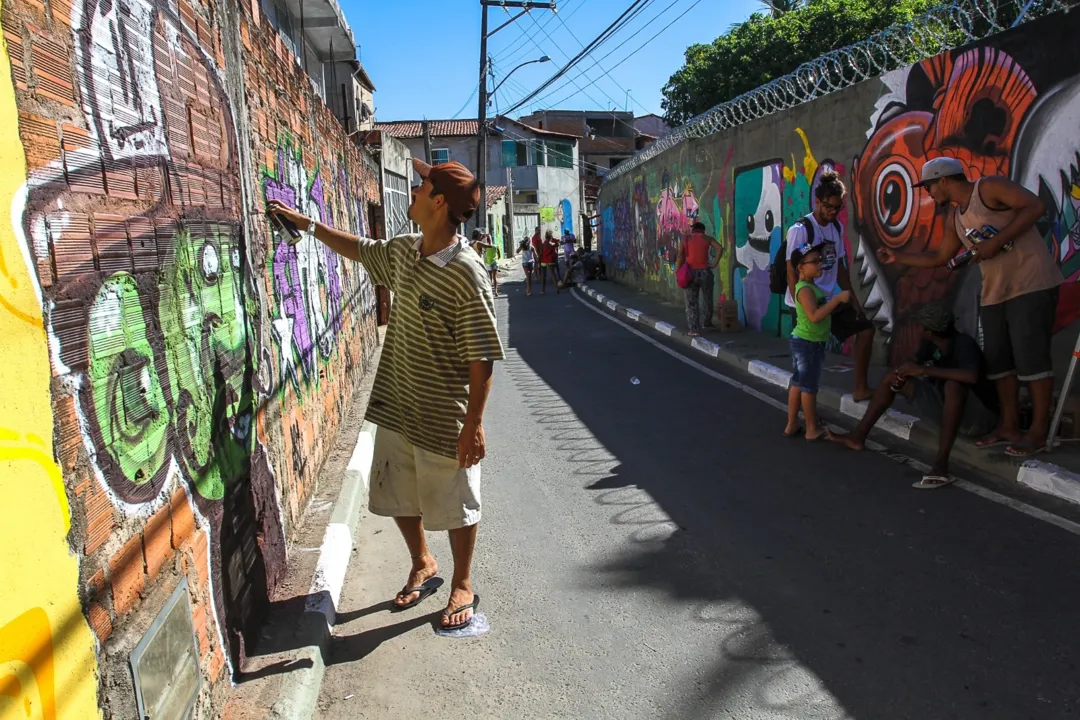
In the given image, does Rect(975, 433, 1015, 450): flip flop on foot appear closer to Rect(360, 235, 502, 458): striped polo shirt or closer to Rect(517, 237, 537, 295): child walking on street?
Rect(360, 235, 502, 458): striped polo shirt

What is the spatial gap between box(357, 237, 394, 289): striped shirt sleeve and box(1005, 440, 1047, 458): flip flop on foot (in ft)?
13.1

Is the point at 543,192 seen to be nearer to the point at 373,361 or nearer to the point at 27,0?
the point at 373,361

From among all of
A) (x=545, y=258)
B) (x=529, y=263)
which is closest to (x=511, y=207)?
(x=529, y=263)

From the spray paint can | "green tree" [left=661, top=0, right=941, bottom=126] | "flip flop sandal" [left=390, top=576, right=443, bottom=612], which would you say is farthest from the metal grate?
"green tree" [left=661, top=0, right=941, bottom=126]

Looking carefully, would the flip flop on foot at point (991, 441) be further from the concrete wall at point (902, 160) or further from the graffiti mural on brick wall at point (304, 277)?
the graffiti mural on brick wall at point (304, 277)

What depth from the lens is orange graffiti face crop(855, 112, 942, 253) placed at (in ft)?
24.0

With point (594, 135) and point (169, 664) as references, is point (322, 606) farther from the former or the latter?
point (594, 135)

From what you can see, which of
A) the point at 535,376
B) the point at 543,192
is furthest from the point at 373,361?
the point at 543,192

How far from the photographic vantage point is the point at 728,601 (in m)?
3.62

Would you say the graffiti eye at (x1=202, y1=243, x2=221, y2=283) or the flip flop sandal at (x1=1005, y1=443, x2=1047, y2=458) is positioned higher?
the graffiti eye at (x1=202, y1=243, x2=221, y2=283)

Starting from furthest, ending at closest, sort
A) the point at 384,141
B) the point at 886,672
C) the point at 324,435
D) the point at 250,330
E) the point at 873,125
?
the point at 384,141 < the point at 873,125 < the point at 324,435 < the point at 250,330 < the point at 886,672

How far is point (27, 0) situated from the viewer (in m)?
1.83

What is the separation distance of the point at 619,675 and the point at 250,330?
2.27m

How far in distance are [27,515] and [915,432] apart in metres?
5.72
